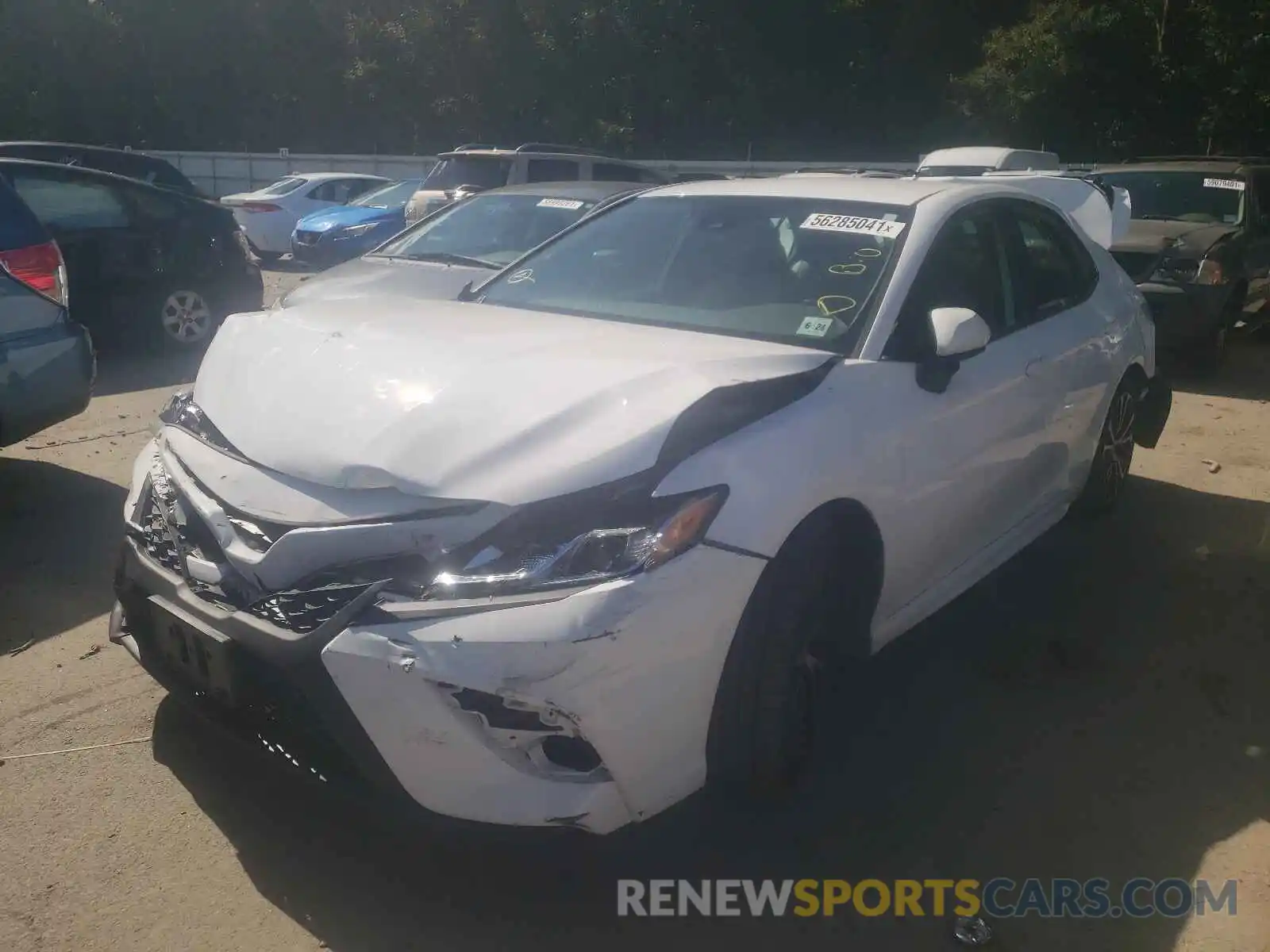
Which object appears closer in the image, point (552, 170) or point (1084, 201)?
point (1084, 201)

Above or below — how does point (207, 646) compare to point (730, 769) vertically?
above

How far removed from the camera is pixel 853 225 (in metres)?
3.68

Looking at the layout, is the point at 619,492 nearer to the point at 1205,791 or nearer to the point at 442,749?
the point at 442,749

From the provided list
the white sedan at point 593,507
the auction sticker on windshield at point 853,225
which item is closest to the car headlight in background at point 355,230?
the white sedan at point 593,507

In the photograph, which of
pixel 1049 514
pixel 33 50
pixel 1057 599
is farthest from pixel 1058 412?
pixel 33 50

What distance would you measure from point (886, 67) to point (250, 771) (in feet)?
85.0

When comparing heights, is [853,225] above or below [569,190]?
above

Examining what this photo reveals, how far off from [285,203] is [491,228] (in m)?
10.7

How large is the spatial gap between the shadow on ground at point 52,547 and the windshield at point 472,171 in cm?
599

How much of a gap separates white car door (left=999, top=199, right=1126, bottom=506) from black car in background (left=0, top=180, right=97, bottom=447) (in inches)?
158

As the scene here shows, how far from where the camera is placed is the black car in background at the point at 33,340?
4.84 meters

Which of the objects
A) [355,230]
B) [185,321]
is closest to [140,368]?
[185,321]

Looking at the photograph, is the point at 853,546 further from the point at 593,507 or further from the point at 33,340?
the point at 33,340

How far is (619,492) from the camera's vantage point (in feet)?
8.21
